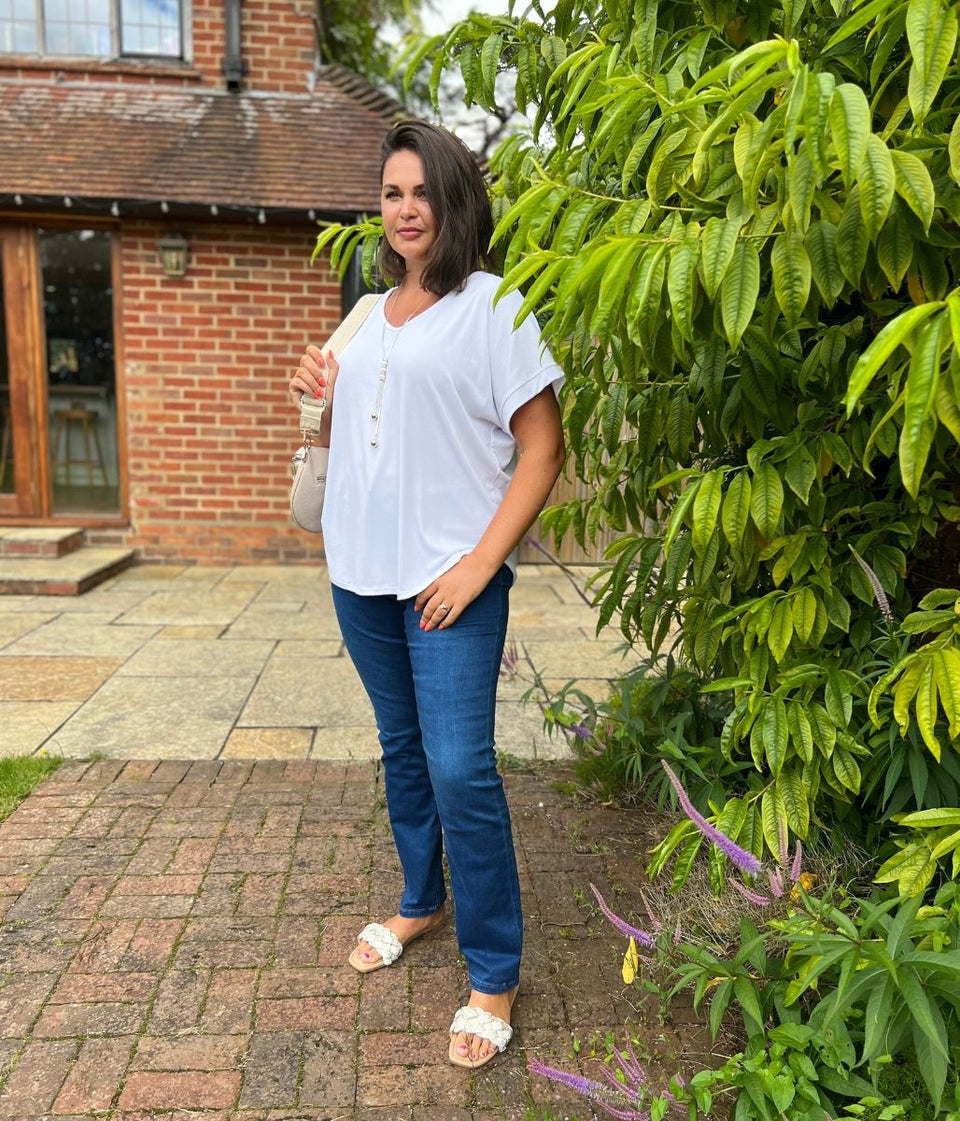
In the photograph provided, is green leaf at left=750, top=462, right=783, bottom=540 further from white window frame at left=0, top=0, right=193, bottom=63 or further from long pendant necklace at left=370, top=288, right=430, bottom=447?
white window frame at left=0, top=0, right=193, bottom=63

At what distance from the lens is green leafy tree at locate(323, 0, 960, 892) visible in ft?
4.01

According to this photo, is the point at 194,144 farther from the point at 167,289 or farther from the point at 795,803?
the point at 795,803

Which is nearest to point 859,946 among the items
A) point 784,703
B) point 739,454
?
point 784,703

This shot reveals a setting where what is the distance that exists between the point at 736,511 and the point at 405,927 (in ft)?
4.88

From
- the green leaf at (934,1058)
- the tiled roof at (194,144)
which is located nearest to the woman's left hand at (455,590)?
the green leaf at (934,1058)

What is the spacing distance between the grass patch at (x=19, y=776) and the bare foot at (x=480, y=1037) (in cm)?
188

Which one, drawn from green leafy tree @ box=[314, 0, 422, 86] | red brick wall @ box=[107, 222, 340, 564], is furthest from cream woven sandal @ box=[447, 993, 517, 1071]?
green leafy tree @ box=[314, 0, 422, 86]

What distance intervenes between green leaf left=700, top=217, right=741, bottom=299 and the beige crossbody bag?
3.37 feet

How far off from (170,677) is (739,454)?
10.9 feet

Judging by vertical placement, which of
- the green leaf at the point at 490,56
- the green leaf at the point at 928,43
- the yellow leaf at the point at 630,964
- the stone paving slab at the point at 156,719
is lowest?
the stone paving slab at the point at 156,719

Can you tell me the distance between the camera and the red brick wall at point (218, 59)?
23.7 feet

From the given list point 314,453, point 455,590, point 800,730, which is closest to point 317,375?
point 314,453

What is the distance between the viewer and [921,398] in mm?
1097

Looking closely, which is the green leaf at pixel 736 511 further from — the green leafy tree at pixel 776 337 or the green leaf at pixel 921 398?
the green leaf at pixel 921 398
